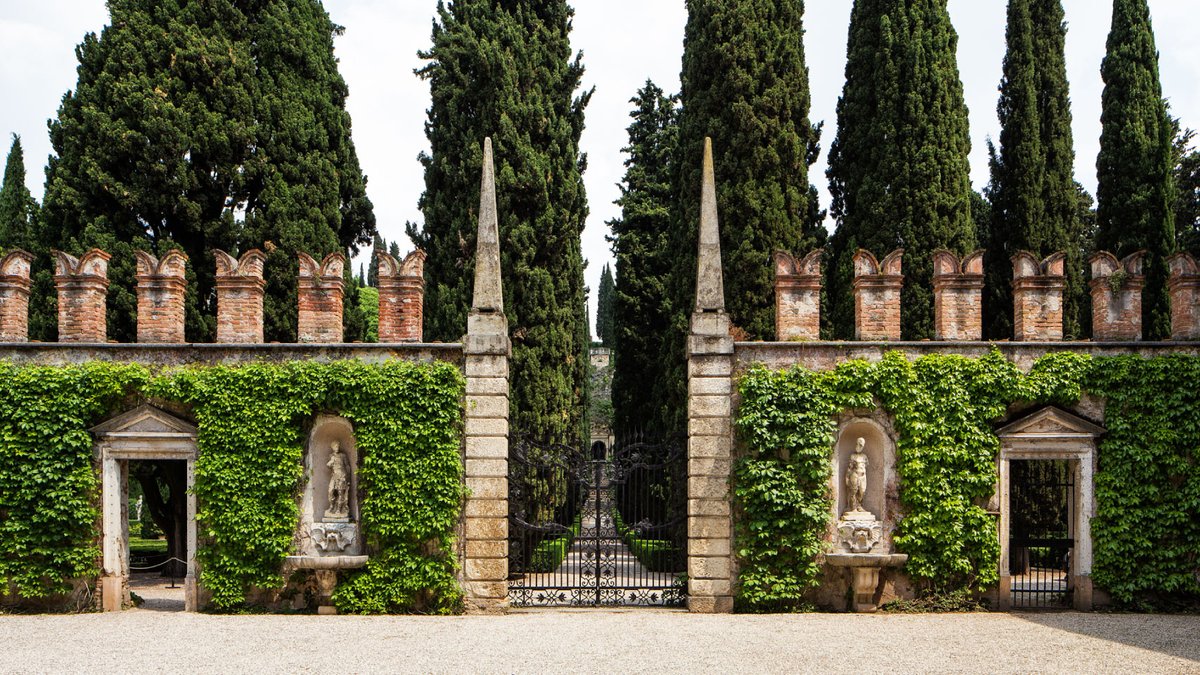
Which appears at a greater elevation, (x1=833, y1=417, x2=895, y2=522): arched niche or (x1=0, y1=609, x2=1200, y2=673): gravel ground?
(x1=833, y1=417, x2=895, y2=522): arched niche

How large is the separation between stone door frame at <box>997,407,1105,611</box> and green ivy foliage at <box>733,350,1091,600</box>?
0.19m

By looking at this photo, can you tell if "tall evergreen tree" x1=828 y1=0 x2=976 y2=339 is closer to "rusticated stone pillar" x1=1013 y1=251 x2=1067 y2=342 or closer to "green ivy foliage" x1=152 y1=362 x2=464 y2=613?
"rusticated stone pillar" x1=1013 y1=251 x2=1067 y2=342

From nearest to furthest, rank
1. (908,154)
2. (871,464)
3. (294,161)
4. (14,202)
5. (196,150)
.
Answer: (871,464) → (196,150) → (294,161) → (908,154) → (14,202)

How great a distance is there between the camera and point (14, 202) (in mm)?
25422

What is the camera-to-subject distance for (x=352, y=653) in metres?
9.89

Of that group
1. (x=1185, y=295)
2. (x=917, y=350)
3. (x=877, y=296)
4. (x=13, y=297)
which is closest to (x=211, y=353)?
(x=13, y=297)

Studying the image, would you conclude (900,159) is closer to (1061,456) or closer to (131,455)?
(1061,456)

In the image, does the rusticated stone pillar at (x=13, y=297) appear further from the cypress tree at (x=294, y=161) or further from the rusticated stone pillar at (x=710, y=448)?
the rusticated stone pillar at (x=710, y=448)

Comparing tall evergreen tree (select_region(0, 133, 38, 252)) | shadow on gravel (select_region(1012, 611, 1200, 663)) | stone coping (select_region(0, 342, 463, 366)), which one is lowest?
shadow on gravel (select_region(1012, 611, 1200, 663))

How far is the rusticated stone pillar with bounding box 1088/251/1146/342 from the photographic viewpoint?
41.3ft

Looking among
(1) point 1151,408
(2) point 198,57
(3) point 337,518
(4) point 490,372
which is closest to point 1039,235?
(1) point 1151,408

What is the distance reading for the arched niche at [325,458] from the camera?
41.4 feet

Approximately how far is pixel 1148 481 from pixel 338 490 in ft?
34.7

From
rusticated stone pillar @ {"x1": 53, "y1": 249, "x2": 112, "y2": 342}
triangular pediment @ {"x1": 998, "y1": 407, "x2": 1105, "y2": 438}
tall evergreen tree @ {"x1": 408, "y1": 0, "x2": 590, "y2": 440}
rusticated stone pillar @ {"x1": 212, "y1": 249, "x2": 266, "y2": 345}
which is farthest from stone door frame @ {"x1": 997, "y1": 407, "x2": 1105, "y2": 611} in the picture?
rusticated stone pillar @ {"x1": 53, "y1": 249, "x2": 112, "y2": 342}
